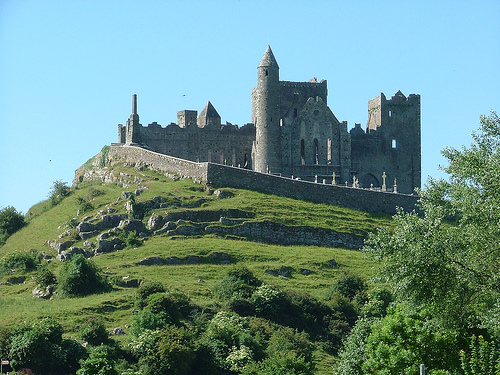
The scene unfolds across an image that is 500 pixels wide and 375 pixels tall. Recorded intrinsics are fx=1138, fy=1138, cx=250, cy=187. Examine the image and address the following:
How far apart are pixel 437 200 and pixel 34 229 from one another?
177ft

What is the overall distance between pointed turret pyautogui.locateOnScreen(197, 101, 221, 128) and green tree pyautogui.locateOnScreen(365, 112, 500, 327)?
65108mm

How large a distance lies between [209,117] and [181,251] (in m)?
31.5

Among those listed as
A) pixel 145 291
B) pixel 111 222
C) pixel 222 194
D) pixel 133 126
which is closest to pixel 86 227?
pixel 111 222

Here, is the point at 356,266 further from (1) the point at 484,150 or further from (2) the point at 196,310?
(1) the point at 484,150

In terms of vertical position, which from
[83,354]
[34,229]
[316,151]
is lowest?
[83,354]

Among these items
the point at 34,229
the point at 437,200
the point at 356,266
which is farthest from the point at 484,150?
the point at 34,229

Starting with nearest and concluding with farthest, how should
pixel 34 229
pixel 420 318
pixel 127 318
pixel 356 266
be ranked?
pixel 420 318 → pixel 127 318 → pixel 356 266 → pixel 34 229

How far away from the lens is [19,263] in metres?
82.9

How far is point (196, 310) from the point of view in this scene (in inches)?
2847

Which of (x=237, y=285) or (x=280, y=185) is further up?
(x=280, y=185)

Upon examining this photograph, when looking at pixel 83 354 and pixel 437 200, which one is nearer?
pixel 437 200

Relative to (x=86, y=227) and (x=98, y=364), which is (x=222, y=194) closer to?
(x=86, y=227)

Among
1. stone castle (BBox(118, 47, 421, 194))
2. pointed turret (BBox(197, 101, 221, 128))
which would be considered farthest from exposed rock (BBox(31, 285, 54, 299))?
pointed turret (BBox(197, 101, 221, 128))

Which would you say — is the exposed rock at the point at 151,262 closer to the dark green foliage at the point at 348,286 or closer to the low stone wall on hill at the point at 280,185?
the dark green foliage at the point at 348,286
